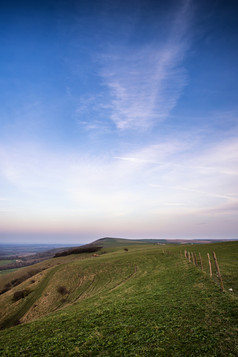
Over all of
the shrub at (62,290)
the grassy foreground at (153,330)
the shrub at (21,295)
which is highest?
the grassy foreground at (153,330)

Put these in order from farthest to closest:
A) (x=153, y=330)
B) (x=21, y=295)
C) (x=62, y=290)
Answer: (x=21, y=295) → (x=62, y=290) → (x=153, y=330)

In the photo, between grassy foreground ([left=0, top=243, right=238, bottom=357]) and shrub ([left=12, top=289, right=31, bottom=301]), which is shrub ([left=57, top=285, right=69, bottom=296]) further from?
grassy foreground ([left=0, top=243, right=238, bottom=357])

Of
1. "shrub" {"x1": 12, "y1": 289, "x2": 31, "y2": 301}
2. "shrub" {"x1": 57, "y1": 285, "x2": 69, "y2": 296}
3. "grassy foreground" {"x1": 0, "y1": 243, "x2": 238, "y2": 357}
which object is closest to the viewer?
"grassy foreground" {"x1": 0, "y1": 243, "x2": 238, "y2": 357}

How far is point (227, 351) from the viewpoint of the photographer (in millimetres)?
8242

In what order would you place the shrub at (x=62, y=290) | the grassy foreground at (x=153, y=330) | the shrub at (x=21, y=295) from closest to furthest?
the grassy foreground at (x=153, y=330) < the shrub at (x=62, y=290) < the shrub at (x=21, y=295)

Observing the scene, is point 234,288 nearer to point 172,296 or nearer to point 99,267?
point 172,296

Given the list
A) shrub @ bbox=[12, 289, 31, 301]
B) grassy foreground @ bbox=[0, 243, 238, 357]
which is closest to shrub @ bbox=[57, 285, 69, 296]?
shrub @ bbox=[12, 289, 31, 301]

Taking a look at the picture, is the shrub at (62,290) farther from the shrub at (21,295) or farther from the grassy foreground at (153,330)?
the grassy foreground at (153,330)

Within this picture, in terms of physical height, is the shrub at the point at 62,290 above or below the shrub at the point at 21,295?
above

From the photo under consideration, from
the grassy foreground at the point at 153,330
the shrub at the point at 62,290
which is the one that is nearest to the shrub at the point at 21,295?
the shrub at the point at 62,290

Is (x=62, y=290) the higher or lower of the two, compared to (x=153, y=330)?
lower

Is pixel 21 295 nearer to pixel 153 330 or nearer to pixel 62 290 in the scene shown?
pixel 62 290

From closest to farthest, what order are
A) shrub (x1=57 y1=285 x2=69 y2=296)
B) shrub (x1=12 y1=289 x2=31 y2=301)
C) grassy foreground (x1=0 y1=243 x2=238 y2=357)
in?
grassy foreground (x1=0 y1=243 x2=238 y2=357) < shrub (x1=57 y1=285 x2=69 y2=296) < shrub (x1=12 y1=289 x2=31 y2=301)

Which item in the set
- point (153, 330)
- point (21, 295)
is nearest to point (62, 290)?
point (21, 295)
